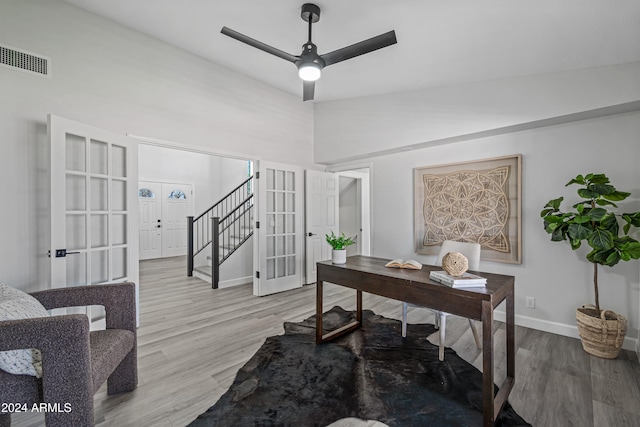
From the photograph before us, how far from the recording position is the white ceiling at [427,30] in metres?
1.99

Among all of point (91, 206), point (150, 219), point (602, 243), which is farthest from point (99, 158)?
point (150, 219)

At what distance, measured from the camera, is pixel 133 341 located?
1.89 metres

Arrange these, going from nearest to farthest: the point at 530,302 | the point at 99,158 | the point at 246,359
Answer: the point at 246,359 < the point at 99,158 < the point at 530,302

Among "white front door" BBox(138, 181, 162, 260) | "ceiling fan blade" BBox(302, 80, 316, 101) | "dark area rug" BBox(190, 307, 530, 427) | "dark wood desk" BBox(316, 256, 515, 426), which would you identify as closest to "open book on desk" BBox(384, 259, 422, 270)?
"dark wood desk" BBox(316, 256, 515, 426)

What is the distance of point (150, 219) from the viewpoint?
7.54 m

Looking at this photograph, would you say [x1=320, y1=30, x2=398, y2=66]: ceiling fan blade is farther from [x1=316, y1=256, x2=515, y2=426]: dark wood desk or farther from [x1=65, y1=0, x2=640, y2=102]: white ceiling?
[x1=316, y1=256, x2=515, y2=426]: dark wood desk

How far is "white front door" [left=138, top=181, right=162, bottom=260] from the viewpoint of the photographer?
24.1ft

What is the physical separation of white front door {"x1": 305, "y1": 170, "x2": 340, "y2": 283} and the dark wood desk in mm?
2228

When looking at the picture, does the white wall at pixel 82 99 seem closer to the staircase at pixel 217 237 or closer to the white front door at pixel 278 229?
the white front door at pixel 278 229

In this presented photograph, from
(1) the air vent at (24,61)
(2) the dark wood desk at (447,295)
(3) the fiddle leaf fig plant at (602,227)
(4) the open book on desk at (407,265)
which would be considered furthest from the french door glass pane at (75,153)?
(3) the fiddle leaf fig plant at (602,227)

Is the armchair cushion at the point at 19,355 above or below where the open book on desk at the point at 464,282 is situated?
below

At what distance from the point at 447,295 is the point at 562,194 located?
84.8 inches

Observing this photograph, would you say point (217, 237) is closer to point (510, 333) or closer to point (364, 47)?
point (364, 47)

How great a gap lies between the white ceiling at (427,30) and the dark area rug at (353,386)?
2706 millimetres
